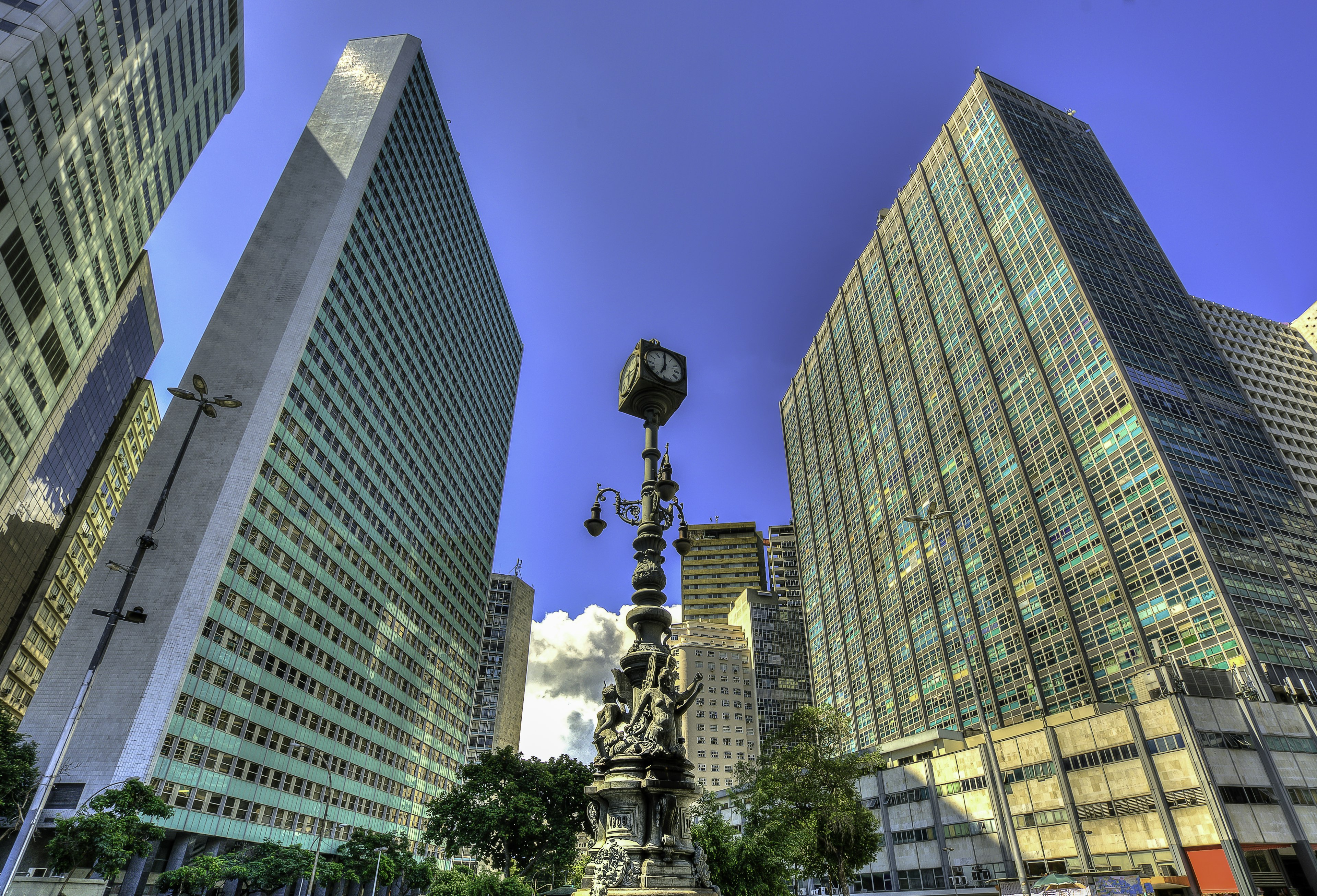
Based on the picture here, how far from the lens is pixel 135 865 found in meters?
42.0

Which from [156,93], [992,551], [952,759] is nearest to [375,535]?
[156,93]

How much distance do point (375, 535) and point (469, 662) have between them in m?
33.9

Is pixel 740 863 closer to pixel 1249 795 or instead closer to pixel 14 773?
pixel 14 773

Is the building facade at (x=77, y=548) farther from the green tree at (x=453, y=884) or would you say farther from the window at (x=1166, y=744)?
the window at (x=1166, y=744)

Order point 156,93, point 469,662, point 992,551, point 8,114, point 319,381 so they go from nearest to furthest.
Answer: point 8,114 < point 319,381 < point 156,93 < point 992,551 < point 469,662

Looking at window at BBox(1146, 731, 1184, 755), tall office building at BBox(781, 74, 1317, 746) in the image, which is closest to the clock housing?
tall office building at BBox(781, 74, 1317, 746)

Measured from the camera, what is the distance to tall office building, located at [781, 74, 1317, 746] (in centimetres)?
6212

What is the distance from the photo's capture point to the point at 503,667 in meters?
138

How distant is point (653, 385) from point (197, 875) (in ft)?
140

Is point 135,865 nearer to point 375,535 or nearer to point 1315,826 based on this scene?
point 375,535

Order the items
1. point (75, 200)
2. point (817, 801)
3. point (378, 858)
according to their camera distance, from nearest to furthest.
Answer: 1. point (817, 801)
2. point (378, 858)
3. point (75, 200)

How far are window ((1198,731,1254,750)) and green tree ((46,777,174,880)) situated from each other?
63.7 metres

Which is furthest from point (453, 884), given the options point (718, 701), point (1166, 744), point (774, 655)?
point (774, 655)

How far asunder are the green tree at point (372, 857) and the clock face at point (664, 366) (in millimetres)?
50287
